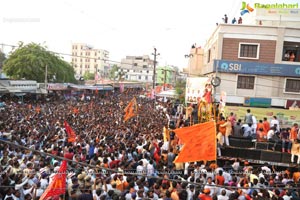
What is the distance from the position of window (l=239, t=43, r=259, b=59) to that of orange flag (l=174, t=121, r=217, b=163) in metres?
15.8

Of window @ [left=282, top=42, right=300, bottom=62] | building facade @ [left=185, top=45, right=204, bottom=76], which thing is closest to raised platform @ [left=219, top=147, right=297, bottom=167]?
window @ [left=282, top=42, right=300, bottom=62]

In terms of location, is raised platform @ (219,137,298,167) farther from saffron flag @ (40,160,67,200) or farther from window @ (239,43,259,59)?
window @ (239,43,259,59)

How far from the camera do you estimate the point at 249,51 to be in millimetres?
21625

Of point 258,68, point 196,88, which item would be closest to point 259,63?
point 258,68

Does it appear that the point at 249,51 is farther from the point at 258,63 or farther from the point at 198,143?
the point at 198,143

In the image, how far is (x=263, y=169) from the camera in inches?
384

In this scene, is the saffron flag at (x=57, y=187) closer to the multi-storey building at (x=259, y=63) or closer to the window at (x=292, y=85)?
the multi-storey building at (x=259, y=63)

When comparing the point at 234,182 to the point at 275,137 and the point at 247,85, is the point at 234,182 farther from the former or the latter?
the point at 247,85

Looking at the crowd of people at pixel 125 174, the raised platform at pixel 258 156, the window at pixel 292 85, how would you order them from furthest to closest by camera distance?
1. the window at pixel 292 85
2. the raised platform at pixel 258 156
3. the crowd of people at pixel 125 174

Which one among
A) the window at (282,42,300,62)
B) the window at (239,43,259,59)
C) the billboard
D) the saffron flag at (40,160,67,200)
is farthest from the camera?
the window at (282,42,300,62)

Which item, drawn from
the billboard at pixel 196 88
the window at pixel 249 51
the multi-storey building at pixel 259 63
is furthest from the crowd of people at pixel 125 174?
the window at pixel 249 51

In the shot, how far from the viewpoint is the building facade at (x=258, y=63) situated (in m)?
21.3

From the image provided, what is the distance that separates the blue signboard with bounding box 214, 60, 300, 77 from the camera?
21359 mm

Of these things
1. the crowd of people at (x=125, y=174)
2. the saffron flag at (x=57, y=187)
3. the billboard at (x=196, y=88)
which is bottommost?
the crowd of people at (x=125, y=174)
